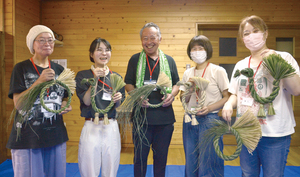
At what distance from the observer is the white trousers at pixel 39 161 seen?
164cm

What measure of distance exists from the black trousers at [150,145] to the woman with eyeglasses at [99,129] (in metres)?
0.21

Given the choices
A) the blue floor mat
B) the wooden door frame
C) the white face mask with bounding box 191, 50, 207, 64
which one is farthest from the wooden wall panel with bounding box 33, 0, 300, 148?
the white face mask with bounding box 191, 50, 207, 64

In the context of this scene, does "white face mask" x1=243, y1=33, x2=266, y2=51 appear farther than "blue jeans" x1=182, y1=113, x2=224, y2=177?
No

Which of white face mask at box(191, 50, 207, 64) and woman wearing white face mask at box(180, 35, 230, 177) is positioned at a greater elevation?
white face mask at box(191, 50, 207, 64)

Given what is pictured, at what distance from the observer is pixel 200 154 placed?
70.2 inches

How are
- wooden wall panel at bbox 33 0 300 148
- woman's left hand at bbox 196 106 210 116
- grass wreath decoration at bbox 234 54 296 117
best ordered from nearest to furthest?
grass wreath decoration at bbox 234 54 296 117
woman's left hand at bbox 196 106 210 116
wooden wall panel at bbox 33 0 300 148

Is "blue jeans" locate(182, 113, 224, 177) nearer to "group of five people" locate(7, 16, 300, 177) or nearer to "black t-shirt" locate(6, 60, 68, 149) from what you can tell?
"group of five people" locate(7, 16, 300, 177)

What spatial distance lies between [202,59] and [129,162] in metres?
2.20

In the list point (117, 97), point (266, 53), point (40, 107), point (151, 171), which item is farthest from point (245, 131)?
point (151, 171)

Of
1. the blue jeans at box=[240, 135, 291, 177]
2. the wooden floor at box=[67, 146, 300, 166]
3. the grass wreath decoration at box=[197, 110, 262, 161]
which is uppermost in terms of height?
the grass wreath decoration at box=[197, 110, 262, 161]

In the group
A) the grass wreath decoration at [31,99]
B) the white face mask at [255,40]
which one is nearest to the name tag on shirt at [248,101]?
the white face mask at [255,40]

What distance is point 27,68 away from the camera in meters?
1.70

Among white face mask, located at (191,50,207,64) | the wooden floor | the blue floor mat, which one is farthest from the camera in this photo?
the wooden floor

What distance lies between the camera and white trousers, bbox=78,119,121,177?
1745 millimetres
